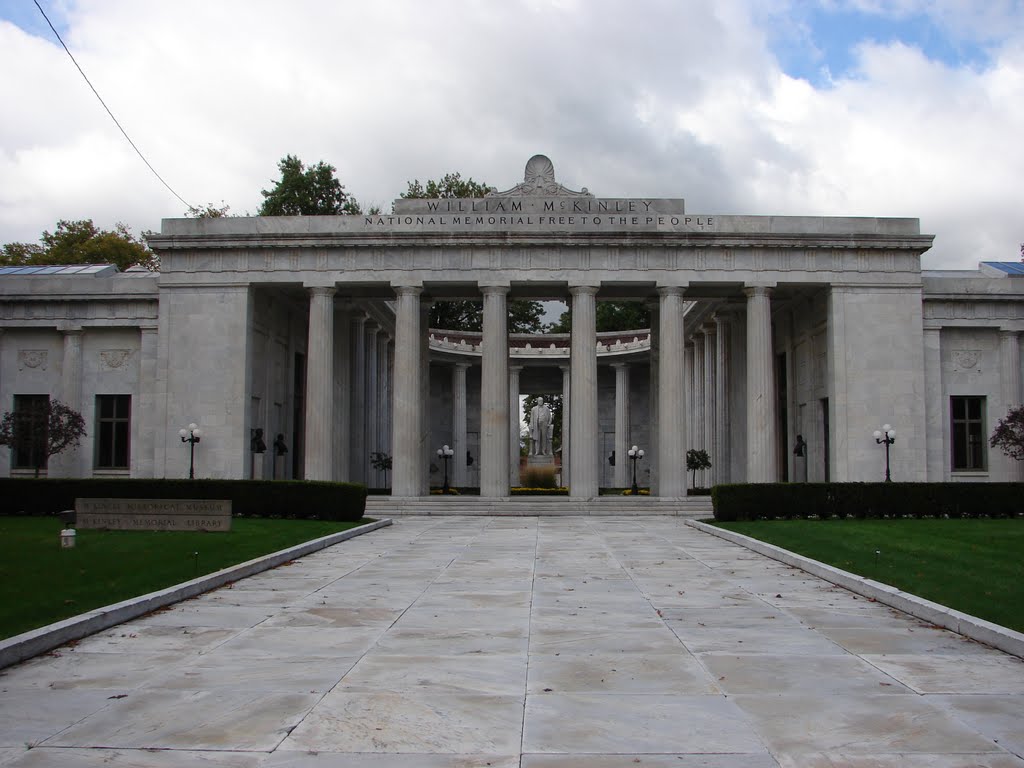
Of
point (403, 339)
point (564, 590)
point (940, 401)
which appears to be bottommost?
point (564, 590)

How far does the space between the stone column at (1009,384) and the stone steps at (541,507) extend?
1442 centimetres

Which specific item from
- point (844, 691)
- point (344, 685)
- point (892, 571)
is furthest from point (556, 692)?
point (892, 571)

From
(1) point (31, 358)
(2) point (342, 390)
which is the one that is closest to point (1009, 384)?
(2) point (342, 390)

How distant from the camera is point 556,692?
9.07 metres

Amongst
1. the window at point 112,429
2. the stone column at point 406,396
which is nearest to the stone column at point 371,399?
the stone column at point 406,396

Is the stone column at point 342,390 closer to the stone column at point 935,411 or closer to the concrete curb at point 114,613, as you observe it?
the concrete curb at point 114,613

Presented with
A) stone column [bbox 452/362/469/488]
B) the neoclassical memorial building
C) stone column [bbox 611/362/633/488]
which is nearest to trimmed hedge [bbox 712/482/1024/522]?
the neoclassical memorial building

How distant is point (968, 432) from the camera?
43.6 meters

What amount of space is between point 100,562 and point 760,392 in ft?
103

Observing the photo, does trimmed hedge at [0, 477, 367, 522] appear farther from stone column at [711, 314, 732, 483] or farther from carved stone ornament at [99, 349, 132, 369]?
stone column at [711, 314, 732, 483]

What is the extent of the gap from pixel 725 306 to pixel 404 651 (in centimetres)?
4110

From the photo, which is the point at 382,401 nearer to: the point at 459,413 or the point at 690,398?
the point at 459,413

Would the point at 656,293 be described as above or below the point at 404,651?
above

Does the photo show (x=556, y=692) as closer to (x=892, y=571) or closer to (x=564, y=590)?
(x=564, y=590)
